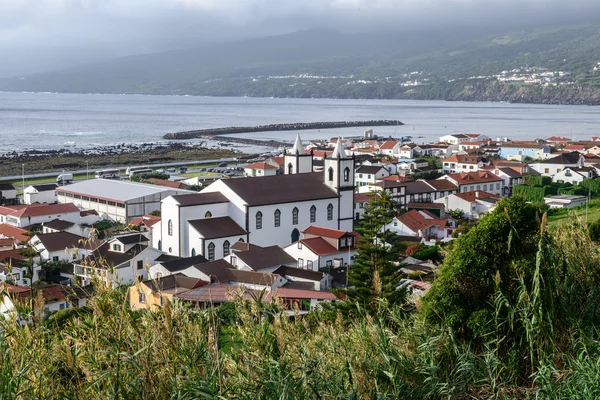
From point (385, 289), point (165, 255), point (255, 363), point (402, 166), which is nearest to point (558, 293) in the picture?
point (255, 363)

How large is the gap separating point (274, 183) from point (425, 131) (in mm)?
67054

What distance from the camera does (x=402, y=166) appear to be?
45.3m

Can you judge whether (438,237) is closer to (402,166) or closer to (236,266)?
(236,266)

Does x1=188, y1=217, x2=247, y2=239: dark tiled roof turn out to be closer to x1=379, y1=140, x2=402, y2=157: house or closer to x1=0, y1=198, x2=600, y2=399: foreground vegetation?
x1=0, y1=198, x2=600, y2=399: foreground vegetation

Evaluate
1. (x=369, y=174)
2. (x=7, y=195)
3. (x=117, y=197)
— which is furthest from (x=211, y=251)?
(x=369, y=174)

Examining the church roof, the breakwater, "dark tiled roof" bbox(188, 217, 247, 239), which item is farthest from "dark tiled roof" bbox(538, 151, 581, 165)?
the breakwater

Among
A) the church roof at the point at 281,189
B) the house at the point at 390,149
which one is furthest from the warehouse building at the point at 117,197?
the house at the point at 390,149

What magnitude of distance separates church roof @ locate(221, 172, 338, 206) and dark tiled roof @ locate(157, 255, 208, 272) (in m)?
3.15

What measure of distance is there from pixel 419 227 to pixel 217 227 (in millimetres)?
7022

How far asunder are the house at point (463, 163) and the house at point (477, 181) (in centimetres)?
744

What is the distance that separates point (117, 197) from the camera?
29906 millimetres

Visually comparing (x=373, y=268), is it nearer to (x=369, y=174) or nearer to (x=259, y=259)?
(x=259, y=259)

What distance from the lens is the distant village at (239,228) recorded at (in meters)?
16.6

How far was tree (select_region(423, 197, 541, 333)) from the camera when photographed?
6094 millimetres
